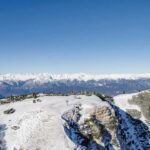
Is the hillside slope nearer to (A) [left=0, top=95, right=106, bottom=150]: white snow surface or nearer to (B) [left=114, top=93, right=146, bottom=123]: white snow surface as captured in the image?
(A) [left=0, top=95, right=106, bottom=150]: white snow surface

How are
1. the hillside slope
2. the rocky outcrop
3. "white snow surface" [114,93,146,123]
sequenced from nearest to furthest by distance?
the hillside slope → the rocky outcrop → "white snow surface" [114,93,146,123]

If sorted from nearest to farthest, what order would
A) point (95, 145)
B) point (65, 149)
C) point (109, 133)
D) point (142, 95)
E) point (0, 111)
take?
point (65, 149) → point (95, 145) → point (109, 133) → point (0, 111) → point (142, 95)

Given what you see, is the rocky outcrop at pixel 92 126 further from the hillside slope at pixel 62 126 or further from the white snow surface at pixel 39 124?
the white snow surface at pixel 39 124

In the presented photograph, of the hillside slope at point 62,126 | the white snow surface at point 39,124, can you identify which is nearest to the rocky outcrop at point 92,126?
the hillside slope at point 62,126

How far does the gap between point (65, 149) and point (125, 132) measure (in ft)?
93.5

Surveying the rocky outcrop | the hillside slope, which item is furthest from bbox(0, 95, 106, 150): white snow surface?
the rocky outcrop

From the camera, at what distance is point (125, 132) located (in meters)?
78.7

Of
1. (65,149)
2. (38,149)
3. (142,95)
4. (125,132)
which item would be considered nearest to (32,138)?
(38,149)

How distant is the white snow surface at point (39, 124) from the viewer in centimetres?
5650

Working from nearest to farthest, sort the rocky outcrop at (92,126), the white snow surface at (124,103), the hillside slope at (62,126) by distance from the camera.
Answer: the hillside slope at (62,126) < the rocky outcrop at (92,126) < the white snow surface at (124,103)

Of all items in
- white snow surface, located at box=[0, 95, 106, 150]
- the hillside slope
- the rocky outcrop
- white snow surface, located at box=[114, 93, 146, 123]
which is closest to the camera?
white snow surface, located at box=[0, 95, 106, 150]

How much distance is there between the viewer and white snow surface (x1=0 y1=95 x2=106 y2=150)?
2224 inches

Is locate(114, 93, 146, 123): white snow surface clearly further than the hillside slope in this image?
Yes

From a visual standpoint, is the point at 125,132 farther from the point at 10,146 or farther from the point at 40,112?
the point at 10,146
